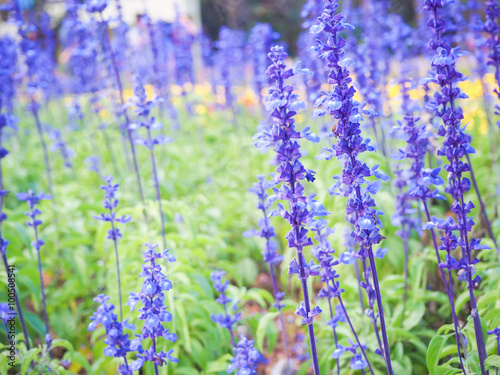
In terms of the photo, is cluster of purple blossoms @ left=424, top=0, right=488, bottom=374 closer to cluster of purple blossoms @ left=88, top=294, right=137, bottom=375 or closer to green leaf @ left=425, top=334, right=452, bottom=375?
green leaf @ left=425, top=334, right=452, bottom=375

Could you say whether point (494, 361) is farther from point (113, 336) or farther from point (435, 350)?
point (113, 336)

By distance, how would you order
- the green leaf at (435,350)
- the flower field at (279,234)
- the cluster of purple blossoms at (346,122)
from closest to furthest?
1. the cluster of purple blossoms at (346,122)
2. the flower field at (279,234)
3. the green leaf at (435,350)

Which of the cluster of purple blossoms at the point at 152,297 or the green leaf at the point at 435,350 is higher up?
the cluster of purple blossoms at the point at 152,297

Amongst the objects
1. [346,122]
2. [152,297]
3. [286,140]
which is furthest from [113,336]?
[346,122]

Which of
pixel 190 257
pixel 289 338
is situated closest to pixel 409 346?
pixel 289 338

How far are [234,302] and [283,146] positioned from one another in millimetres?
1800

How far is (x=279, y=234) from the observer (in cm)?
499

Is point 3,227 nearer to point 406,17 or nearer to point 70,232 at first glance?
point 70,232

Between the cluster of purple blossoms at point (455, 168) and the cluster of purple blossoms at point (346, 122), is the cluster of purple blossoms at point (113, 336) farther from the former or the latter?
the cluster of purple blossoms at point (455, 168)

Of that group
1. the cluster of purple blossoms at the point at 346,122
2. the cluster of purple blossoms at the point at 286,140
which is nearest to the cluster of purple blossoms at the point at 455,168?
the cluster of purple blossoms at the point at 346,122

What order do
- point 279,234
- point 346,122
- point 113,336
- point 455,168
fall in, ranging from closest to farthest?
Answer: point 346,122, point 455,168, point 113,336, point 279,234

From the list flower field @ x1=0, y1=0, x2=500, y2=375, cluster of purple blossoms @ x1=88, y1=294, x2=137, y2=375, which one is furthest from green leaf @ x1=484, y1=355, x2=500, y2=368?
cluster of purple blossoms @ x1=88, y1=294, x2=137, y2=375

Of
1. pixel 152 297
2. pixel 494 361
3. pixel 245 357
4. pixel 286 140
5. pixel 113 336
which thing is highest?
pixel 286 140

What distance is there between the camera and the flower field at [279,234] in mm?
2094
